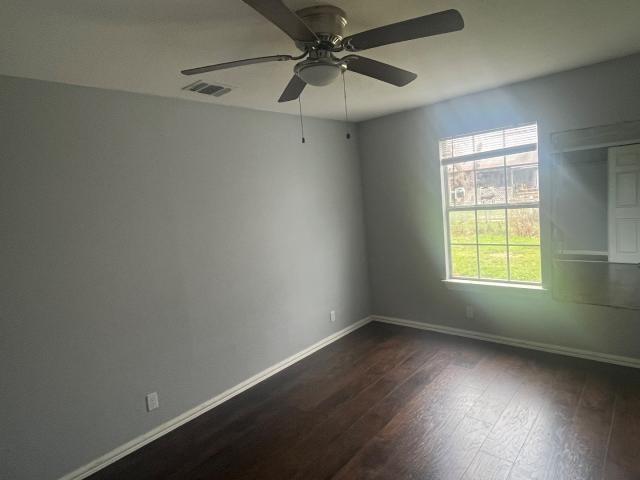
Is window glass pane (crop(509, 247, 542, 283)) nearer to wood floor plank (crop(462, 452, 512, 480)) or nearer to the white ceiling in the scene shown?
the white ceiling

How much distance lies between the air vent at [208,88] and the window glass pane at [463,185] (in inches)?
96.3

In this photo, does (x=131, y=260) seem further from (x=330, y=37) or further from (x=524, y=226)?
(x=524, y=226)

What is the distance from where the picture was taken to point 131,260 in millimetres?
2572

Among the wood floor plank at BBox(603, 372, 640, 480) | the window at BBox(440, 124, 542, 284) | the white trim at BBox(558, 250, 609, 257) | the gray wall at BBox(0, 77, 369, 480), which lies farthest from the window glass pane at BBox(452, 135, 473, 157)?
the wood floor plank at BBox(603, 372, 640, 480)

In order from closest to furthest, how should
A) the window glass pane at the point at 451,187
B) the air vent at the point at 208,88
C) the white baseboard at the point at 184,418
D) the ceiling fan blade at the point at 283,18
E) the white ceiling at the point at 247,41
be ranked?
the ceiling fan blade at the point at 283,18 → the white ceiling at the point at 247,41 → the white baseboard at the point at 184,418 → the air vent at the point at 208,88 → the window glass pane at the point at 451,187

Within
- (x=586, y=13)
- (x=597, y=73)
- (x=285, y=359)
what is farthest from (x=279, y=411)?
(x=597, y=73)

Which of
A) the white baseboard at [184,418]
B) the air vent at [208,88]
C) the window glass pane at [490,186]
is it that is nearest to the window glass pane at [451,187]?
the window glass pane at [490,186]

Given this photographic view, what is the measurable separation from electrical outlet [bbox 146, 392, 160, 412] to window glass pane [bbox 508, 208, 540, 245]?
3349 millimetres

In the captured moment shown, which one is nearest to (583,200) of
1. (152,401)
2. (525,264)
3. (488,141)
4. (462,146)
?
(525,264)

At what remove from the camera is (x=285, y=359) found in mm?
3609

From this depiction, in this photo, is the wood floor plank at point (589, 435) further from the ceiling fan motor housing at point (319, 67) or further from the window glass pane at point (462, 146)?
the ceiling fan motor housing at point (319, 67)

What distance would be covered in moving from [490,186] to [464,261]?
32.4 inches

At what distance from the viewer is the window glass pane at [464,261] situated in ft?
12.8

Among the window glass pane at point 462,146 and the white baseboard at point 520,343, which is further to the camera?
the window glass pane at point 462,146
